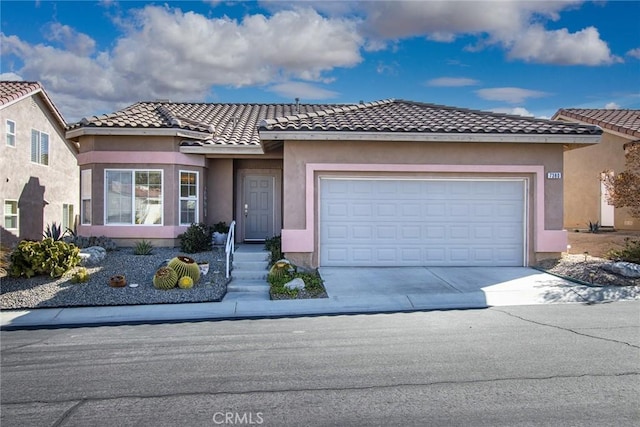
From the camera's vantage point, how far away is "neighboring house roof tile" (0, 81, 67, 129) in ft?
59.7

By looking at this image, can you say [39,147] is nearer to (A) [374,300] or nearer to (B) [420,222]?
(B) [420,222]

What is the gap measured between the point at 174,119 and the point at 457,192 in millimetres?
8386

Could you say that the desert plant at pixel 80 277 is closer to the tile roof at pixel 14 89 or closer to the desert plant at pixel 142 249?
the desert plant at pixel 142 249

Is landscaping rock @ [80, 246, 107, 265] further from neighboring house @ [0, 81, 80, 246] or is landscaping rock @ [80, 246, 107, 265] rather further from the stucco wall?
the stucco wall

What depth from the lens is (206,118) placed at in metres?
18.9

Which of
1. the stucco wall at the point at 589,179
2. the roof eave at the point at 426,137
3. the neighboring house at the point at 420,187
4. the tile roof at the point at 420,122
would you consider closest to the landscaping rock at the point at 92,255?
the neighboring house at the point at 420,187

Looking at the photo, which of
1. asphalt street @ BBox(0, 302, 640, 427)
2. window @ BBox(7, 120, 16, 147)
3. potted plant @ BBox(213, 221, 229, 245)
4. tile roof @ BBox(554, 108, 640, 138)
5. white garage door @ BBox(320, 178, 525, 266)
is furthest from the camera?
window @ BBox(7, 120, 16, 147)

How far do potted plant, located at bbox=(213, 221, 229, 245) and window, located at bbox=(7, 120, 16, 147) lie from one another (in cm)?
935

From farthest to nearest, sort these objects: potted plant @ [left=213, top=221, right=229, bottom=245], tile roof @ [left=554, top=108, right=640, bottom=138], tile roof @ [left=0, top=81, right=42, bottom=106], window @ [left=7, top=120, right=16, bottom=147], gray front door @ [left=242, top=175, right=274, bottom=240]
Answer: window @ [left=7, top=120, right=16, bottom=147], tile roof @ [left=0, top=81, right=42, bottom=106], tile roof @ [left=554, top=108, right=640, bottom=138], gray front door @ [left=242, top=175, right=274, bottom=240], potted plant @ [left=213, top=221, right=229, bottom=245]

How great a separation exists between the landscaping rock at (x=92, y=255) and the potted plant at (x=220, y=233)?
10.2 feet

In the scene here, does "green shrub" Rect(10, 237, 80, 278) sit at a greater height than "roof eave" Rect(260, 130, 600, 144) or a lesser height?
lesser

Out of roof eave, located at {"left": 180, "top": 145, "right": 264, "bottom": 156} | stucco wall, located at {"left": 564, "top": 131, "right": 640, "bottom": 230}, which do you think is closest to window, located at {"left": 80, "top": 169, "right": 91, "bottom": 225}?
roof eave, located at {"left": 180, "top": 145, "right": 264, "bottom": 156}

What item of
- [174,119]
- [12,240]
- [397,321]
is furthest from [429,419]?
[12,240]

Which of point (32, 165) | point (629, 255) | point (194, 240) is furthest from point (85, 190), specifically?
point (629, 255)
